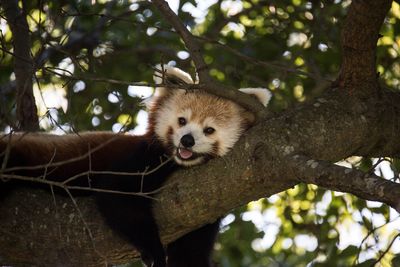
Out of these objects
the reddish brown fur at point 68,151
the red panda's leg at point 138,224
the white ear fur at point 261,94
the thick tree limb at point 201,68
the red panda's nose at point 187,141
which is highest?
the thick tree limb at point 201,68

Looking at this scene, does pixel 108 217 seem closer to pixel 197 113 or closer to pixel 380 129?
pixel 197 113

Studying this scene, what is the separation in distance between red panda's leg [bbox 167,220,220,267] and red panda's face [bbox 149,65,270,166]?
1.90 feet

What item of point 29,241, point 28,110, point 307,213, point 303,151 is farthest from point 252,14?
point 29,241

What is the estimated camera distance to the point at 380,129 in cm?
334

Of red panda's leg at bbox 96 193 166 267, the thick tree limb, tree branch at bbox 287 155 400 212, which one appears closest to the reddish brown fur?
red panda's leg at bbox 96 193 166 267

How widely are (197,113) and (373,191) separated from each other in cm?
203

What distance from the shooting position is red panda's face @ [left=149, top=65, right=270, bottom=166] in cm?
410

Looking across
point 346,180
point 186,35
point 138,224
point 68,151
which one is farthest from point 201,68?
point 68,151

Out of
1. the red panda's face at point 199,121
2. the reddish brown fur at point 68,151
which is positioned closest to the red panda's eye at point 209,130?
the red panda's face at point 199,121

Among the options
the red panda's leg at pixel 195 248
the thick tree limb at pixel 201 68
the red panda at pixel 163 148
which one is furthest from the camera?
the red panda's leg at pixel 195 248

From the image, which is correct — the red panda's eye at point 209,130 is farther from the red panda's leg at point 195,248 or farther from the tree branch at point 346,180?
the tree branch at point 346,180

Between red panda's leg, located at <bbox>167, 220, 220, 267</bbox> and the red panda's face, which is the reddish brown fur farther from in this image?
red panda's leg, located at <bbox>167, 220, 220, 267</bbox>

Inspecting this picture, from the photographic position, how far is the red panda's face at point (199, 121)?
410cm

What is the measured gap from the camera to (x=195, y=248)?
167 inches
